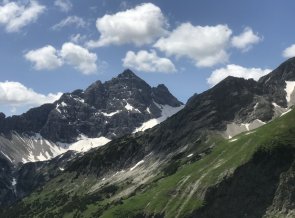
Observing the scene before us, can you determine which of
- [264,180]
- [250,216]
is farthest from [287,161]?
[250,216]

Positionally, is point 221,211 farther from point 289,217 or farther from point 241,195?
point 289,217

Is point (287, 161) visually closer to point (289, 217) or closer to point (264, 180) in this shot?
point (264, 180)

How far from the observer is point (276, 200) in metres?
188

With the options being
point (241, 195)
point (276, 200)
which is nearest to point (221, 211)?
point (241, 195)

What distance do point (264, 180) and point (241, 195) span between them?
10.8 m

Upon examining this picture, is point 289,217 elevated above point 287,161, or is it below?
below

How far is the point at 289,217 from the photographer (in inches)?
7028

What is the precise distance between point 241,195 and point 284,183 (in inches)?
707

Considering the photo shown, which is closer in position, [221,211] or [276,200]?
[276,200]

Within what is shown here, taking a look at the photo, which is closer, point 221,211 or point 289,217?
point 289,217

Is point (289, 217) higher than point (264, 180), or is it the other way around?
point (264, 180)

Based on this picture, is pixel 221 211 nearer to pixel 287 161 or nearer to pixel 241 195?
pixel 241 195

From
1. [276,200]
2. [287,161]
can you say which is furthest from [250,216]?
[287,161]

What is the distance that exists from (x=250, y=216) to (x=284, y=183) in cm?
1792
